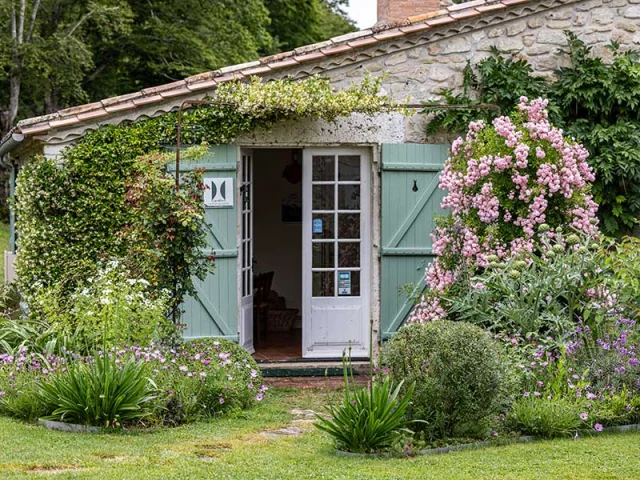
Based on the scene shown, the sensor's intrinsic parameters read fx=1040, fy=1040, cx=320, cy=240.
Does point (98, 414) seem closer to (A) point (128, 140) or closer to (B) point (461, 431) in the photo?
(B) point (461, 431)

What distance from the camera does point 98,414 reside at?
7.33 metres

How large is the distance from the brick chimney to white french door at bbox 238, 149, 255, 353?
109 inches

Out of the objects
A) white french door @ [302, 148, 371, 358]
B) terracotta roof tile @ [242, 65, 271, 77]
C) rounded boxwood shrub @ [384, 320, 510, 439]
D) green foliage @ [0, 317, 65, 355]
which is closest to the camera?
rounded boxwood shrub @ [384, 320, 510, 439]

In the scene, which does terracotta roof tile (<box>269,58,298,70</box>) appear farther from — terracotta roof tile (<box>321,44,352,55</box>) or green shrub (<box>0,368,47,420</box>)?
green shrub (<box>0,368,47,420</box>)

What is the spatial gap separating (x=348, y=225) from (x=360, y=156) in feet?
2.43

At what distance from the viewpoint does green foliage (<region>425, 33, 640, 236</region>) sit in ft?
35.2

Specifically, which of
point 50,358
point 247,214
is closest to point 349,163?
point 247,214

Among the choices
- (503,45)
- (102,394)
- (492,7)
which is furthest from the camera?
(503,45)

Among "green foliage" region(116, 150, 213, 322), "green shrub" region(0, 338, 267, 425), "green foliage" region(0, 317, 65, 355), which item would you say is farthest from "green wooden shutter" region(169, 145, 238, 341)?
"green shrub" region(0, 338, 267, 425)

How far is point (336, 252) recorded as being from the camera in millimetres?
11039

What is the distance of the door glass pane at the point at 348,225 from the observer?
36.2 ft

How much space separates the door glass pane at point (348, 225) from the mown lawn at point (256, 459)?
3830 mm

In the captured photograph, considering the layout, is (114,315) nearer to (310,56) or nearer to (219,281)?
(219,281)

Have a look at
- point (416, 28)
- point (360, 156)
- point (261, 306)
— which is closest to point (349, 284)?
point (360, 156)
